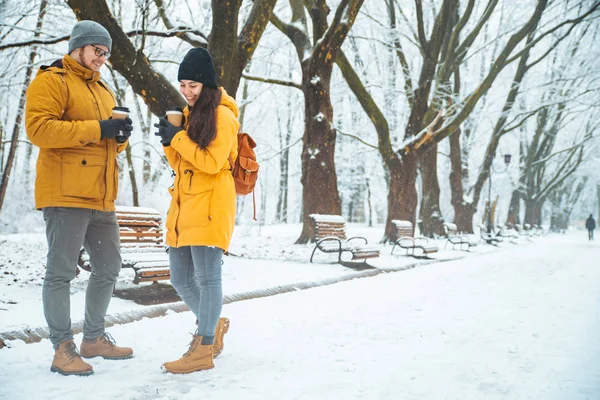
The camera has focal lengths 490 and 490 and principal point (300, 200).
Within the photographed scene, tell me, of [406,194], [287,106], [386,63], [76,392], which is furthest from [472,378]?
[287,106]

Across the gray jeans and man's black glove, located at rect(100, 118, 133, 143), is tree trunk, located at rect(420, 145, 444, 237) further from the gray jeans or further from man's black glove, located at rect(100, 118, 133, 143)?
man's black glove, located at rect(100, 118, 133, 143)

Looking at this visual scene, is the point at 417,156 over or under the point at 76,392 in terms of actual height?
over

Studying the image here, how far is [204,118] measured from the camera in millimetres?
2986

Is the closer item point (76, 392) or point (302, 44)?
point (76, 392)

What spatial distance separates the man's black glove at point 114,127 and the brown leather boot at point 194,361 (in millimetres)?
1353

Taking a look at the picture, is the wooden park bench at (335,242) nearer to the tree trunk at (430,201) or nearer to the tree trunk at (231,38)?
the tree trunk at (231,38)

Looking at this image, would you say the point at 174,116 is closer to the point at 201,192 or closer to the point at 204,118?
the point at 204,118

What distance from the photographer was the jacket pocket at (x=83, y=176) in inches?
115

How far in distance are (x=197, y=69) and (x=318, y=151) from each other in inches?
354

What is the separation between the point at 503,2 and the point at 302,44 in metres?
10.8

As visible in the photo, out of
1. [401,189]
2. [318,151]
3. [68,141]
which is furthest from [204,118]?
[401,189]

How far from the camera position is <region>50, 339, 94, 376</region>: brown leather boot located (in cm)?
287

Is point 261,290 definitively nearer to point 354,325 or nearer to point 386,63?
point 354,325

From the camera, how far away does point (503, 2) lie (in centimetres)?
1889
